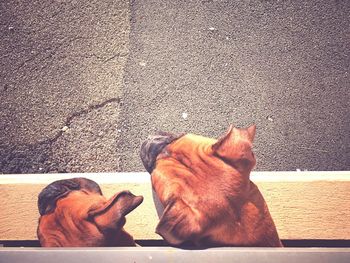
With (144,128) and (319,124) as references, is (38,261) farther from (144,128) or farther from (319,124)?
(319,124)

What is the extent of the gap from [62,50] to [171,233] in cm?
234

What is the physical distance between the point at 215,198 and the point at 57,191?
0.69 m

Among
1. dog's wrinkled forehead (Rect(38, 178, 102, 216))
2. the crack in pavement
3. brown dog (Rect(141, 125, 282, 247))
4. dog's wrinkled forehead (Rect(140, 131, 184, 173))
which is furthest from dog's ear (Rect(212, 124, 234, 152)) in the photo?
the crack in pavement

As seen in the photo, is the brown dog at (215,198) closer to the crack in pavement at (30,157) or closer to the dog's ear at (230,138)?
the dog's ear at (230,138)

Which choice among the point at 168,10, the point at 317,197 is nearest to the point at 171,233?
the point at 317,197

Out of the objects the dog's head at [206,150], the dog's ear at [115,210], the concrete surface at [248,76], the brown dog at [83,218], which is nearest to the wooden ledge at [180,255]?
the brown dog at [83,218]

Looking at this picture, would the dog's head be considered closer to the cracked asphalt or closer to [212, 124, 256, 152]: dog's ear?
[212, 124, 256, 152]: dog's ear

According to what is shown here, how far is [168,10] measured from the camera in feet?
10.4

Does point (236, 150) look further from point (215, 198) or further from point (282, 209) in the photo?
point (282, 209)

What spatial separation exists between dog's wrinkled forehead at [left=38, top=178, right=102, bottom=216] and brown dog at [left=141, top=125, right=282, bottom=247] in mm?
392

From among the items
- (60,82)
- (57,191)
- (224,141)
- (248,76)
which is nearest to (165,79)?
(248,76)

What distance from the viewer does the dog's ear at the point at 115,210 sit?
3.98ft

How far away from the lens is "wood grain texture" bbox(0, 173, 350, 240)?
1786 millimetres

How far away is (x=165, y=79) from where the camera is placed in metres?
2.89
